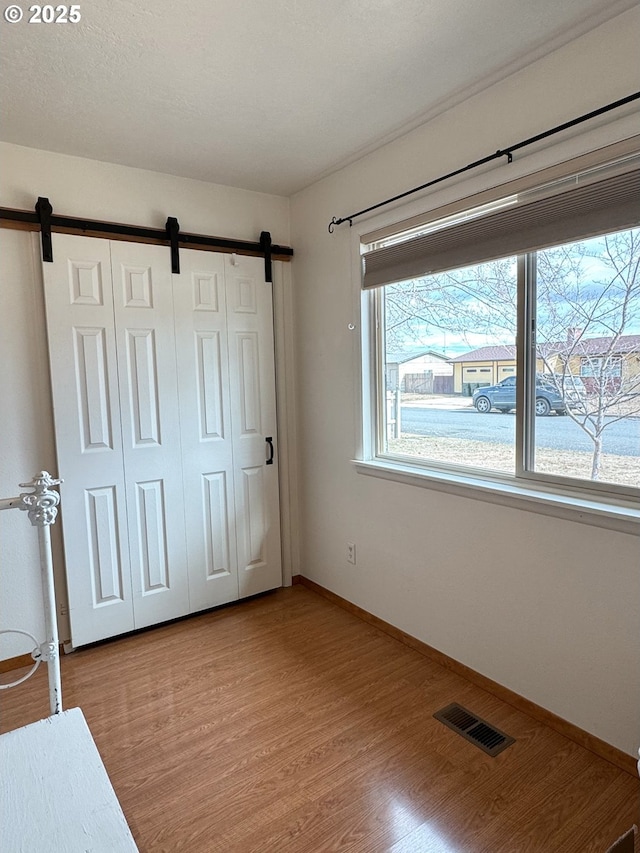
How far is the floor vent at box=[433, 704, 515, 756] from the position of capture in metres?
1.89

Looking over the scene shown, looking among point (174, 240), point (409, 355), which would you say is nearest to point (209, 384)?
point (174, 240)

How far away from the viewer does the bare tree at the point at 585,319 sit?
68.3 inches

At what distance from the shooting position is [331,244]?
2918 millimetres

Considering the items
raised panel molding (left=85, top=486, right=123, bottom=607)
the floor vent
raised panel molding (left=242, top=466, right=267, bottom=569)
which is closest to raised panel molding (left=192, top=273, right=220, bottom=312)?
raised panel molding (left=242, top=466, right=267, bottom=569)

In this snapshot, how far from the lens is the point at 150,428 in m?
2.79

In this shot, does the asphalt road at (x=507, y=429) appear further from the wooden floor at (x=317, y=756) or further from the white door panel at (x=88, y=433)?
the white door panel at (x=88, y=433)

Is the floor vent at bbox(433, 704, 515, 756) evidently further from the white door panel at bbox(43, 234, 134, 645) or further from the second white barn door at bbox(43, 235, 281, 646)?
the white door panel at bbox(43, 234, 134, 645)

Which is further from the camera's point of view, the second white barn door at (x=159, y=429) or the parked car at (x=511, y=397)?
the second white barn door at (x=159, y=429)

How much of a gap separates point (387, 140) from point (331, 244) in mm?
624

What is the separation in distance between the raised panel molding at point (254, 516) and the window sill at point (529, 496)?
0.87 m

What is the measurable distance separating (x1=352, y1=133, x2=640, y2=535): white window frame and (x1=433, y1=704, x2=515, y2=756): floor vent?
2.84ft

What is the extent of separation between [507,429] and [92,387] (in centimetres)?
202

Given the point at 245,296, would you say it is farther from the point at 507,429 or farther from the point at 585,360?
the point at 585,360

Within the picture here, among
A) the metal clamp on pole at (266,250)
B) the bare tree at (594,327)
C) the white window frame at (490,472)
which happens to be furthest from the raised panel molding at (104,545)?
the bare tree at (594,327)
